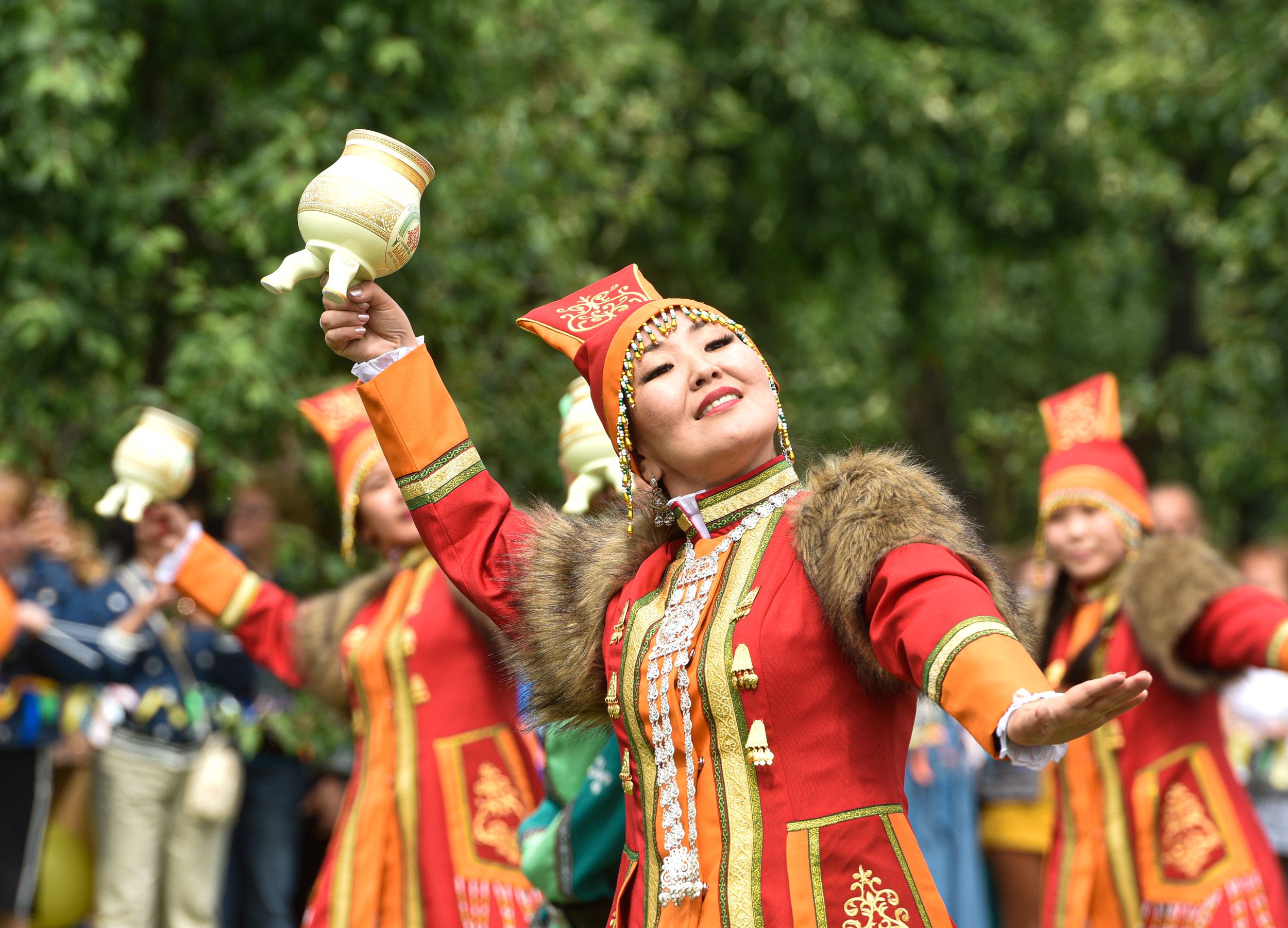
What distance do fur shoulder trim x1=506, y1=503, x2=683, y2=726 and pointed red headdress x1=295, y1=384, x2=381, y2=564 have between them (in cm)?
182

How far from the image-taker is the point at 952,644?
1.98m

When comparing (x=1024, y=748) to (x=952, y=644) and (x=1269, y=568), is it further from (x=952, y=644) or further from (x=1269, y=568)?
(x=1269, y=568)

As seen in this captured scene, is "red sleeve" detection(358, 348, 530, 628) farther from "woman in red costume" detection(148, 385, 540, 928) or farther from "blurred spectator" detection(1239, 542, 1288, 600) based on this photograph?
"blurred spectator" detection(1239, 542, 1288, 600)

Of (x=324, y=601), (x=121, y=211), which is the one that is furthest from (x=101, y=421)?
(x=324, y=601)

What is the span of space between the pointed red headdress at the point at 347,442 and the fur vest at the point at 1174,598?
2202mm

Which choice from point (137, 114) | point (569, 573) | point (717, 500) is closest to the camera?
point (717, 500)

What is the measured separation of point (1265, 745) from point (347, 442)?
3.91 m

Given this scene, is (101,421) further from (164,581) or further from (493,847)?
(493,847)

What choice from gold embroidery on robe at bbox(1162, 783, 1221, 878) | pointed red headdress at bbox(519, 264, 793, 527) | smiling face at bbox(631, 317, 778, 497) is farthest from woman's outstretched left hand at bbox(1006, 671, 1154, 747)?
gold embroidery on robe at bbox(1162, 783, 1221, 878)

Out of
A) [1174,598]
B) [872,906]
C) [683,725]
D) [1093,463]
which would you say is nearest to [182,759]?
[1093,463]

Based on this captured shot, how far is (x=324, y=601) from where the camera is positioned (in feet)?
15.3

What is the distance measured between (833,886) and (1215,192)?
8283 mm

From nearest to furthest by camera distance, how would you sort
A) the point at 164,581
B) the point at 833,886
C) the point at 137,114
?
the point at 833,886
the point at 164,581
the point at 137,114

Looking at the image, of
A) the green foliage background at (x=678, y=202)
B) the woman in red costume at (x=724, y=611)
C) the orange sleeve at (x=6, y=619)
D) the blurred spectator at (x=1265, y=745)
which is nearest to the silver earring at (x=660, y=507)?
the woman in red costume at (x=724, y=611)
